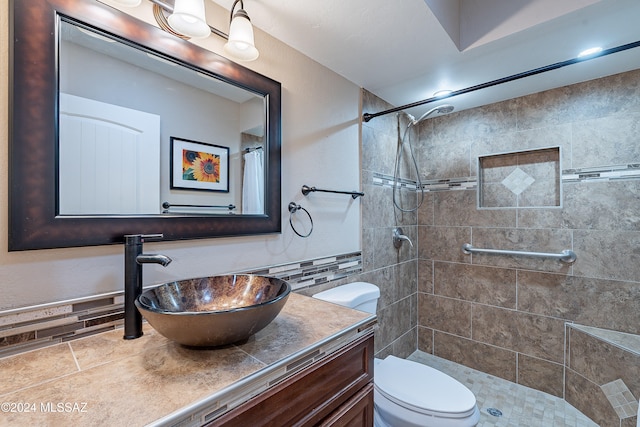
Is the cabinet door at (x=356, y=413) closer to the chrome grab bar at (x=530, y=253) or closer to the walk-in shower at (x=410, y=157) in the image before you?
the walk-in shower at (x=410, y=157)

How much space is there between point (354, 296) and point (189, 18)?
1443mm

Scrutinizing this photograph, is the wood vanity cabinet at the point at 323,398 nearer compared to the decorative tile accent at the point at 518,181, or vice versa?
the wood vanity cabinet at the point at 323,398

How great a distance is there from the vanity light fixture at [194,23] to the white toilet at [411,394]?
125cm

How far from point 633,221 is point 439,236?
1168 mm

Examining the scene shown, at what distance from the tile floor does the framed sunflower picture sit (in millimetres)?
2144

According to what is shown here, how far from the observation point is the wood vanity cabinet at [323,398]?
654mm

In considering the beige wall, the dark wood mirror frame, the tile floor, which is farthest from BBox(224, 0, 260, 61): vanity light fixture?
the tile floor

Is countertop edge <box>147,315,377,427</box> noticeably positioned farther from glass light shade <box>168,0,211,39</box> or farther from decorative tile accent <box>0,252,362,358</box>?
glass light shade <box>168,0,211,39</box>

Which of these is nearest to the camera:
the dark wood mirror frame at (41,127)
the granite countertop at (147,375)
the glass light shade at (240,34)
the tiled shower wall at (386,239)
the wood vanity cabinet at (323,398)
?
the granite countertop at (147,375)

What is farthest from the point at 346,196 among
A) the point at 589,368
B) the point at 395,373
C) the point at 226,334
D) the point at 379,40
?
the point at 589,368

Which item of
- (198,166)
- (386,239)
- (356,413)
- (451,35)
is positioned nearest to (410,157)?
(386,239)

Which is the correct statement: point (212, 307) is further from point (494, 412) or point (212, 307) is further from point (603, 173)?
point (603, 173)

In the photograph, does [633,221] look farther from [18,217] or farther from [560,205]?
[18,217]

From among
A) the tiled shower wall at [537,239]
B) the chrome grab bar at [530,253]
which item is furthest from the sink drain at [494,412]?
the chrome grab bar at [530,253]
